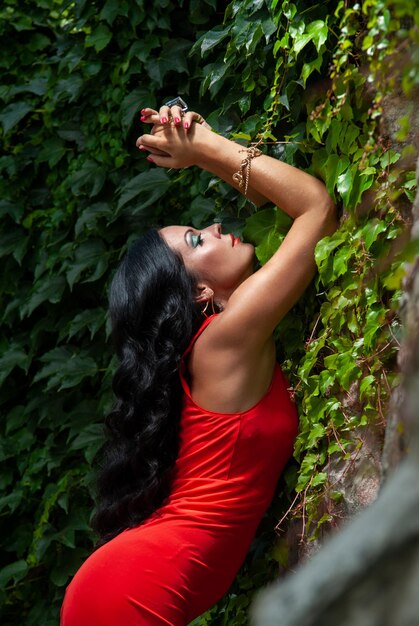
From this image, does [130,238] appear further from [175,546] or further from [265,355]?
[175,546]

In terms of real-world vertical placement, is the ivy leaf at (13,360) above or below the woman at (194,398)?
below

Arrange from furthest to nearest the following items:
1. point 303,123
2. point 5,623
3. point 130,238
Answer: point 5,623 < point 130,238 < point 303,123

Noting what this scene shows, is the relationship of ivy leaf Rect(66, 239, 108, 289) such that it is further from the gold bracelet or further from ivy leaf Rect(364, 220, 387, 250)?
ivy leaf Rect(364, 220, 387, 250)

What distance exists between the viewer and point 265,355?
196 centimetres

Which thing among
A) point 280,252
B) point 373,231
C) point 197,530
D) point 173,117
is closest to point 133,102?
point 173,117

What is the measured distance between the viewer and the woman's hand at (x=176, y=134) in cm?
208

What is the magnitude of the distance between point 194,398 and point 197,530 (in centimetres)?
28

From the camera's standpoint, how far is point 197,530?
1.95 metres

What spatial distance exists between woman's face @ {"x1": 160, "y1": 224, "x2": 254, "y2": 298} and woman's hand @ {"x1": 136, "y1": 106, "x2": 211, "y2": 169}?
0.18 meters

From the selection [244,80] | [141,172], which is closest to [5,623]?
[141,172]

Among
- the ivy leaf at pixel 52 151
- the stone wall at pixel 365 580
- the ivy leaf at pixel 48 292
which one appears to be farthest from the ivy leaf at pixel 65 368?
the stone wall at pixel 365 580

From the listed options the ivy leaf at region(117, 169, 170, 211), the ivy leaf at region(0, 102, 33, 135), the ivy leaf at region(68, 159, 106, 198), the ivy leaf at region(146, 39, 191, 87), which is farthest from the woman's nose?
the ivy leaf at region(0, 102, 33, 135)

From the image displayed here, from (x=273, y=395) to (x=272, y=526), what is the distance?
365 millimetres

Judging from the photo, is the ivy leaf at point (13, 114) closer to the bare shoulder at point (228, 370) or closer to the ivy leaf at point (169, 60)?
the ivy leaf at point (169, 60)
